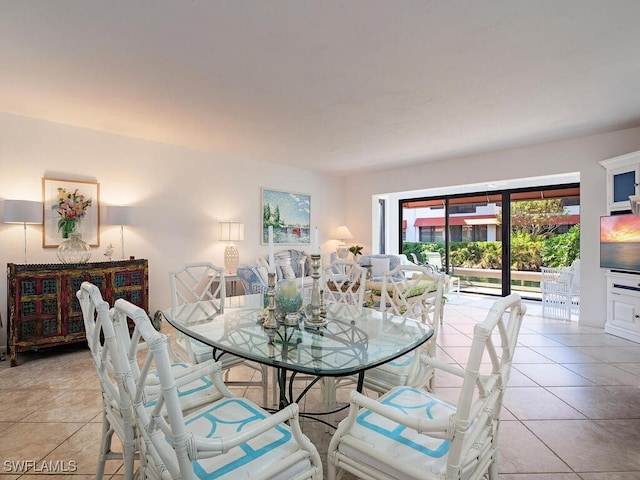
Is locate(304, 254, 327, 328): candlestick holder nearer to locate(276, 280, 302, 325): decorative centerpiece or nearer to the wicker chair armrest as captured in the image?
locate(276, 280, 302, 325): decorative centerpiece

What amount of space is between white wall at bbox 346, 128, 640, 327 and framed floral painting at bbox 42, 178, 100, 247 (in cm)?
514

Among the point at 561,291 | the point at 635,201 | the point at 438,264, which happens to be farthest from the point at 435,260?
the point at 635,201

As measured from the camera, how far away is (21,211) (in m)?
3.17

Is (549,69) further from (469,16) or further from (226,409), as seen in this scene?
(226,409)

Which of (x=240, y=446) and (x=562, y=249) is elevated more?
(x=562, y=249)

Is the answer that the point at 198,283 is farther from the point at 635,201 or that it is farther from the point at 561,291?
the point at 561,291

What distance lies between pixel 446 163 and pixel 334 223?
8.26 ft

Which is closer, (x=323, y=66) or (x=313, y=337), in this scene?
(x=313, y=337)

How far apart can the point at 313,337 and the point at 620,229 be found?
4229 mm

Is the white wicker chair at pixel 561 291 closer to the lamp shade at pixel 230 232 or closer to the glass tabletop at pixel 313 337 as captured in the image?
the glass tabletop at pixel 313 337

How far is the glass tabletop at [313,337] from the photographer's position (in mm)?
1381

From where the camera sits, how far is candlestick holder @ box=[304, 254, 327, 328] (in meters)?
1.88

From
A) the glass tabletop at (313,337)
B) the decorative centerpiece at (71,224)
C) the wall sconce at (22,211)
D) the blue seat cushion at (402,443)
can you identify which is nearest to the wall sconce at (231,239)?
the decorative centerpiece at (71,224)

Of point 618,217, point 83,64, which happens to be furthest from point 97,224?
point 618,217
